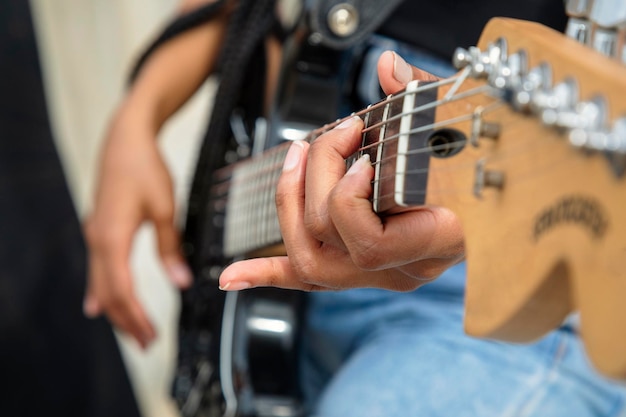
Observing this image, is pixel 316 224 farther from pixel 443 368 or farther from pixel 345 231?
pixel 443 368

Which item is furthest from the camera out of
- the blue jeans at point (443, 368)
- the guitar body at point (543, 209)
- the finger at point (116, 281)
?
the finger at point (116, 281)

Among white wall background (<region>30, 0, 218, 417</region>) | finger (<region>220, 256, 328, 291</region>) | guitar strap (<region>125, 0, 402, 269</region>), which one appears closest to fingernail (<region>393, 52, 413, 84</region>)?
finger (<region>220, 256, 328, 291</region>)

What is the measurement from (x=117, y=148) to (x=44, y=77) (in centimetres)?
58

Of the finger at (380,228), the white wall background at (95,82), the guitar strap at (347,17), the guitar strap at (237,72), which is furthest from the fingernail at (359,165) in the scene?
the white wall background at (95,82)

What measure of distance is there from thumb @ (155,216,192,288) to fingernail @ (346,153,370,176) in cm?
45

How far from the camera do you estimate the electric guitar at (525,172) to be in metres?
0.28

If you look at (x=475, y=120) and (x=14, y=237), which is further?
(x=14, y=237)

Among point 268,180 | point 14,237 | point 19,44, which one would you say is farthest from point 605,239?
point 19,44

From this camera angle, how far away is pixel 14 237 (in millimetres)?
1129

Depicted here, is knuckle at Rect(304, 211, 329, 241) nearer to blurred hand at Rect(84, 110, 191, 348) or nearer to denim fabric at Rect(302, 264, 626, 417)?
denim fabric at Rect(302, 264, 626, 417)

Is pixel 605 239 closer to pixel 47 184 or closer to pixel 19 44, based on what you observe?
pixel 47 184

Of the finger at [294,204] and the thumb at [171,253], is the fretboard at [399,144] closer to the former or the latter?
the finger at [294,204]

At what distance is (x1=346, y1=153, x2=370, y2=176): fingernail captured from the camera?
0.41 metres

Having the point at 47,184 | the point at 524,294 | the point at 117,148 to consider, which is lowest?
the point at 47,184
